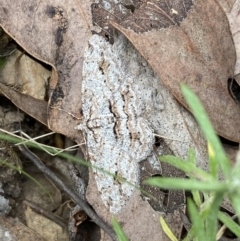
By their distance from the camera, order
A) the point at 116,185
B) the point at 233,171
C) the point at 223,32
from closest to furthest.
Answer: the point at 233,171 → the point at 116,185 → the point at 223,32

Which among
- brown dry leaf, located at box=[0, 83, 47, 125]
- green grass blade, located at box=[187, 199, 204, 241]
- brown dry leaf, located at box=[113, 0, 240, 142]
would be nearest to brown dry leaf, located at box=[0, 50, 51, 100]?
brown dry leaf, located at box=[0, 83, 47, 125]

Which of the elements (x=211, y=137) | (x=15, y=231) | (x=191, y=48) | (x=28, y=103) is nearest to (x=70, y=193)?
(x=15, y=231)

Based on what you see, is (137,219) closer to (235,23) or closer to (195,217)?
(195,217)

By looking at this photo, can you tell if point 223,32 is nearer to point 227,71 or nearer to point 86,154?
point 227,71

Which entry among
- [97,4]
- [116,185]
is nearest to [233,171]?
[116,185]

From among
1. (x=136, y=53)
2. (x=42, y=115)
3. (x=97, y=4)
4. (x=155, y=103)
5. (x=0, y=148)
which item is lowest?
(x=0, y=148)

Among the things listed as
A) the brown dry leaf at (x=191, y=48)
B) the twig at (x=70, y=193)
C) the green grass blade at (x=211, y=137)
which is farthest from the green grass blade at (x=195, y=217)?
the brown dry leaf at (x=191, y=48)

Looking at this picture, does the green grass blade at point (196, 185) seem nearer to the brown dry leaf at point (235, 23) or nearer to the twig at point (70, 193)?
the twig at point (70, 193)
